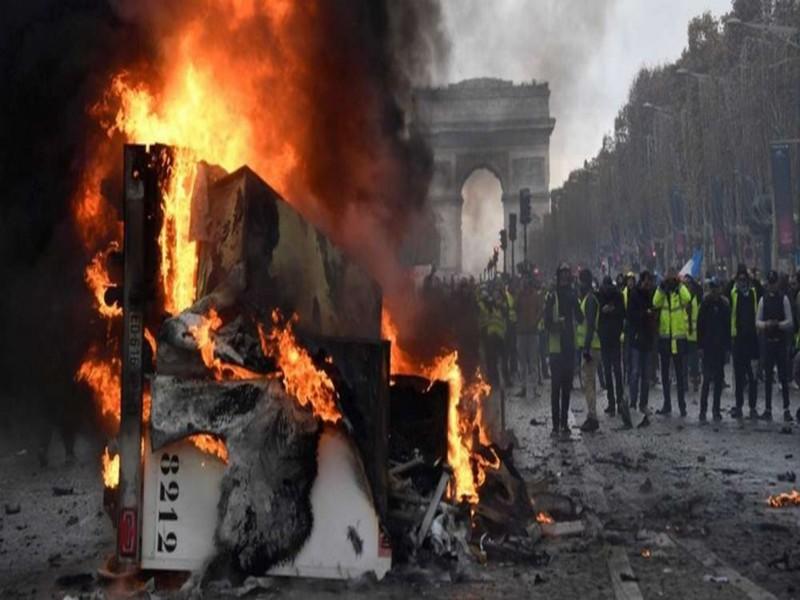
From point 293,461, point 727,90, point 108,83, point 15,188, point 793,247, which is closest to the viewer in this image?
point 293,461

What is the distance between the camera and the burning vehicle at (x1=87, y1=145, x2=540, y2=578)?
517 cm

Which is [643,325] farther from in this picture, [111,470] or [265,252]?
[111,470]

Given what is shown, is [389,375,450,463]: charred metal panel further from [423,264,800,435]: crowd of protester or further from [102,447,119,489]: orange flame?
[423,264,800,435]: crowd of protester

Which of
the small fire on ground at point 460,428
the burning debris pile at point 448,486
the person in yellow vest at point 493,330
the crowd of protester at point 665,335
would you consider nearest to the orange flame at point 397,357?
the small fire on ground at point 460,428

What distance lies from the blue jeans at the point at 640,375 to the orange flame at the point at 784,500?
5.84 meters

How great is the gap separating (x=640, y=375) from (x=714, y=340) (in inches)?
49.9

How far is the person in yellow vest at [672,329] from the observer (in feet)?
47.8

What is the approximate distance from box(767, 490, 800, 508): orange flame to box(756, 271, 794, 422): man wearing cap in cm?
574

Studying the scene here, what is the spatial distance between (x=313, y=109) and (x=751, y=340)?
26.3 ft

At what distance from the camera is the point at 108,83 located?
7543 millimetres

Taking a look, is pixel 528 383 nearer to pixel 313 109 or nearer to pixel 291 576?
pixel 313 109

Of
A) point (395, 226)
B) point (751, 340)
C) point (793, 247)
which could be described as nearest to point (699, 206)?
point (793, 247)

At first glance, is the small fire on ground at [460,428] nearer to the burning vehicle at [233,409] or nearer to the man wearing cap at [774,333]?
the burning vehicle at [233,409]

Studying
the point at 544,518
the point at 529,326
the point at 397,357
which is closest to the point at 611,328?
the point at 529,326
